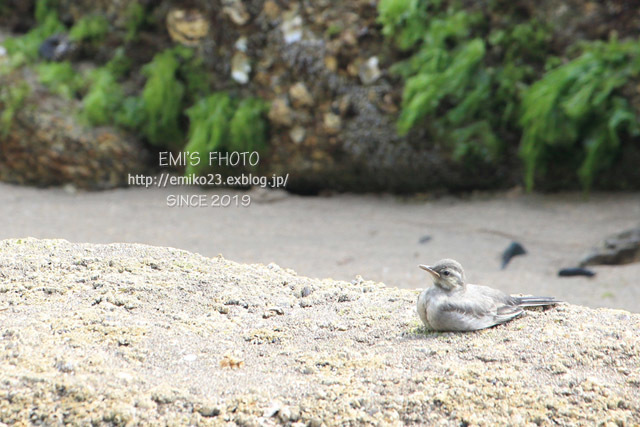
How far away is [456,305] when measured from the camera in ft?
10.8

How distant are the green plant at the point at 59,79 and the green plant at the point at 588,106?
5.82 meters

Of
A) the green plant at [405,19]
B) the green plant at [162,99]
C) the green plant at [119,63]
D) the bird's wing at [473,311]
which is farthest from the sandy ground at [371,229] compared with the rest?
the bird's wing at [473,311]

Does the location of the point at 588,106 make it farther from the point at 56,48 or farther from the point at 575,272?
the point at 56,48

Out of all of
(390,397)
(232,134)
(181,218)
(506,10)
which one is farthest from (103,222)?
(390,397)

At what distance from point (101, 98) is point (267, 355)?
7286 mm


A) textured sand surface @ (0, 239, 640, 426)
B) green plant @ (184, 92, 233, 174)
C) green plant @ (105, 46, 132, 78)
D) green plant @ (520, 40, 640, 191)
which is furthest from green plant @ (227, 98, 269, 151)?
textured sand surface @ (0, 239, 640, 426)

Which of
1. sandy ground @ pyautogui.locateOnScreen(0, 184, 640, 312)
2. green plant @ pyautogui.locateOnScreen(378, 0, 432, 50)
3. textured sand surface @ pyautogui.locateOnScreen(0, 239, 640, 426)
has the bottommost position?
sandy ground @ pyautogui.locateOnScreen(0, 184, 640, 312)

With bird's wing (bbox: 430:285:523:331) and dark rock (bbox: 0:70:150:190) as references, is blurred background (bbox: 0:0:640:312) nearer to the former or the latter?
dark rock (bbox: 0:70:150:190)

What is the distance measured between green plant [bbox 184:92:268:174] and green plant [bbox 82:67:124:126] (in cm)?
117

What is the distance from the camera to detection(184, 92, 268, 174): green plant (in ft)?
29.7

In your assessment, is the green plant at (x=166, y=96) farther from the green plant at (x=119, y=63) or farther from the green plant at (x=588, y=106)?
the green plant at (x=588, y=106)

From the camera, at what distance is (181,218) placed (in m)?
8.77

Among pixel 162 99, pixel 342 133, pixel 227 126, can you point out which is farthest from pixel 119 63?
pixel 342 133

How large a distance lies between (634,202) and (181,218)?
16.5ft
